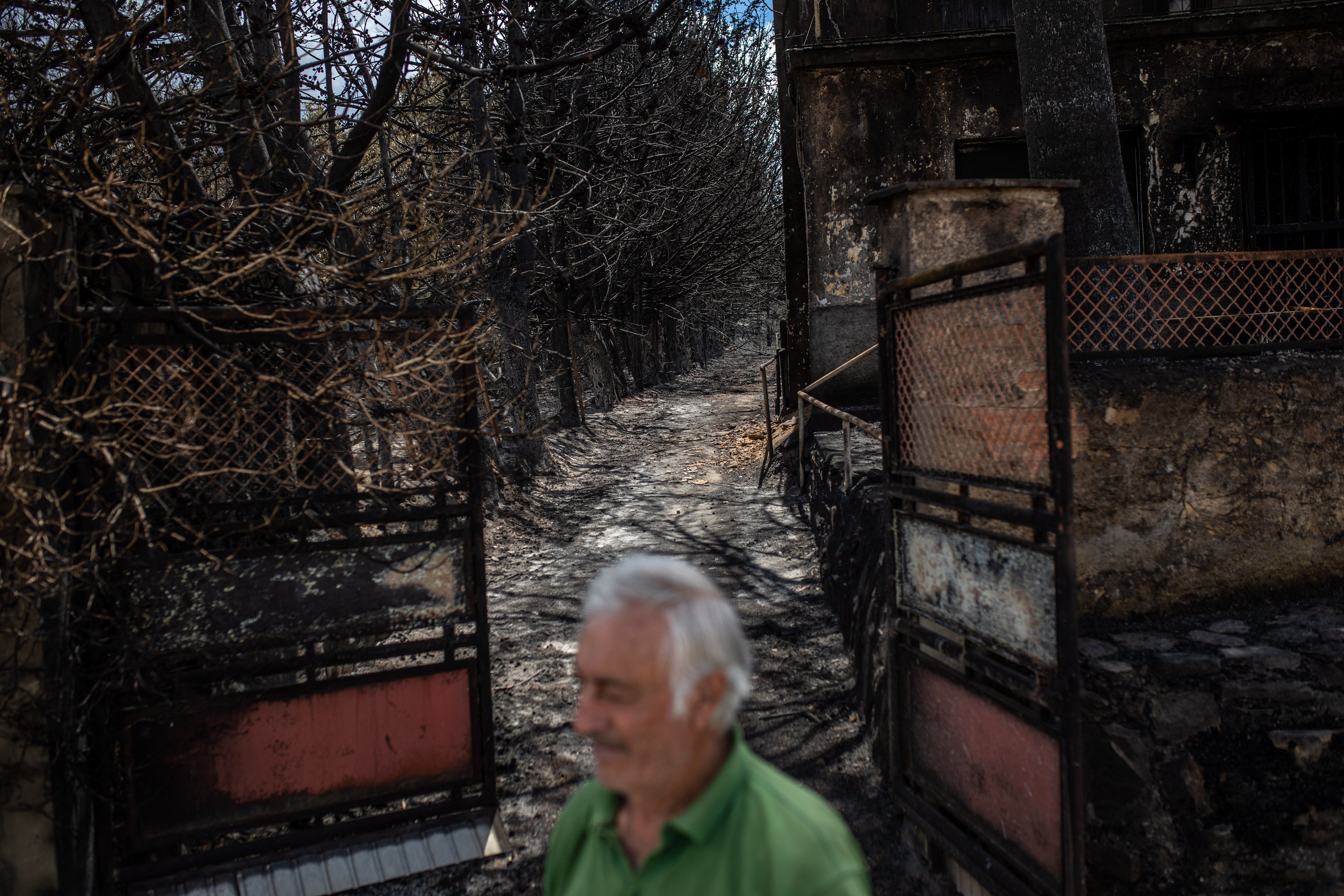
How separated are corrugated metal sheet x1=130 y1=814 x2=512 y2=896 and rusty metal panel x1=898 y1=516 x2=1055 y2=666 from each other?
2.33 m

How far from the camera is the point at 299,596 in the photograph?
4062 mm

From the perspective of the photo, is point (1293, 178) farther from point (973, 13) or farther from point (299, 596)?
point (299, 596)

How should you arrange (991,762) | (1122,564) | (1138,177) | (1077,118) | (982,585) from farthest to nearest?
(1138,177), (1077,118), (1122,564), (982,585), (991,762)

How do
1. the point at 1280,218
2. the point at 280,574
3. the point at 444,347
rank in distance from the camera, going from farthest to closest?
the point at 1280,218
the point at 444,347
the point at 280,574

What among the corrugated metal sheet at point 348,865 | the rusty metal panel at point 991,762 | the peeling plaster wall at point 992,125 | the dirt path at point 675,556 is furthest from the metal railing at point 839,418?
the corrugated metal sheet at point 348,865

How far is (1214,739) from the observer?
3.75m

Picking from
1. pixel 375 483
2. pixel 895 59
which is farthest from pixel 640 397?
pixel 375 483

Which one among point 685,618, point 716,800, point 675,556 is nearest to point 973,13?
point 675,556

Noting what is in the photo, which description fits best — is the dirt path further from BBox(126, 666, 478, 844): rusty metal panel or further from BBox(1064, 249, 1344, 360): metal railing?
BBox(1064, 249, 1344, 360): metal railing

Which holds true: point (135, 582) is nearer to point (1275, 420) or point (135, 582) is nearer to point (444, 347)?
point (444, 347)

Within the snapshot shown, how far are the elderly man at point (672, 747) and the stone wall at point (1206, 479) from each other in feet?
11.6

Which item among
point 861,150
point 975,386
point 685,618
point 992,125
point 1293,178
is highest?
point 992,125

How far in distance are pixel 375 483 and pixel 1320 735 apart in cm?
439

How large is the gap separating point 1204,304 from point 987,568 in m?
2.08
